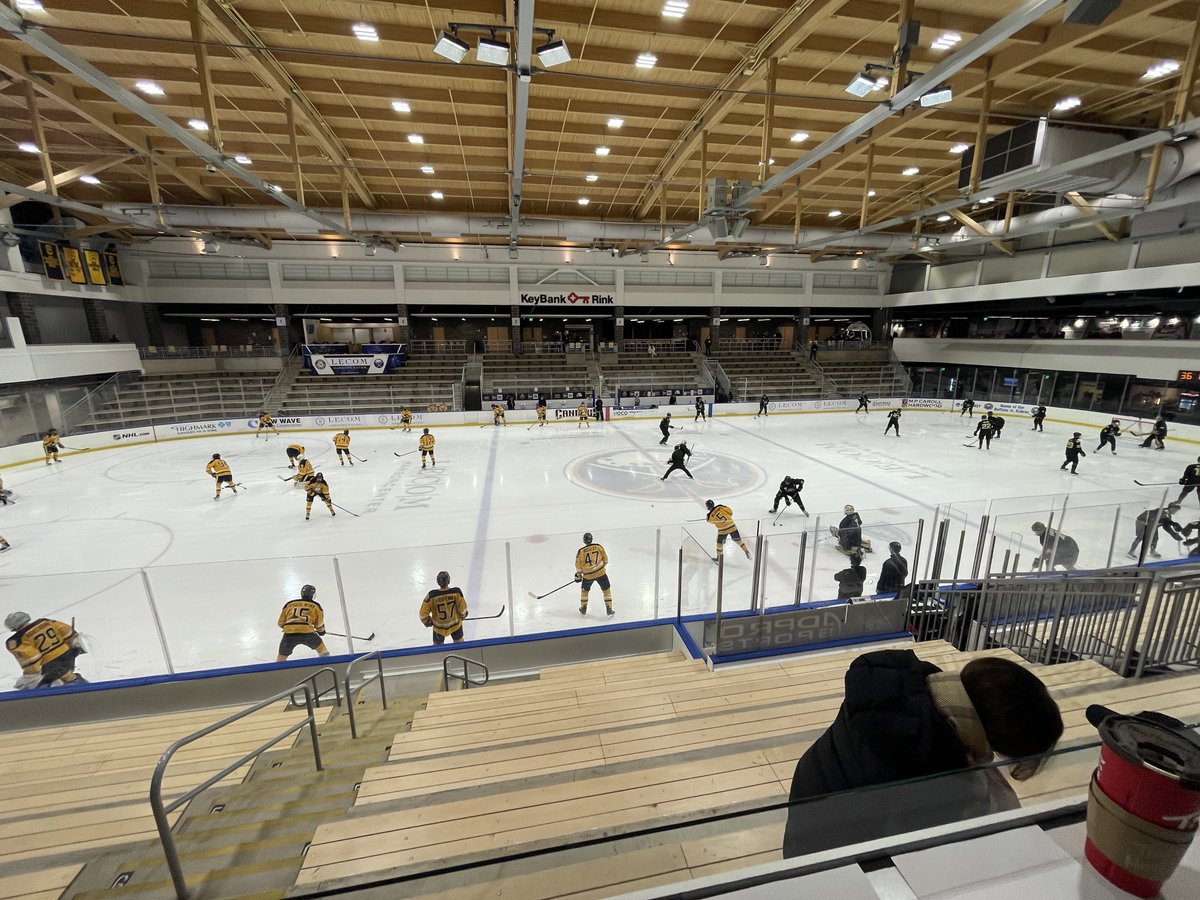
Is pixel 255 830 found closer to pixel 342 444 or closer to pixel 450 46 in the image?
pixel 450 46

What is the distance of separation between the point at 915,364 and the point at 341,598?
34.1 meters

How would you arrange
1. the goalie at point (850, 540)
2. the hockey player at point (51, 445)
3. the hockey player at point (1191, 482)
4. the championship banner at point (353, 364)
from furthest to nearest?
the championship banner at point (353, 364) → the hockey player at point (51, 445) → the hockey player at point (1191, 482) → the goalie at point (850, 540)

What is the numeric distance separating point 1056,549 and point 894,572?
1.97 metres

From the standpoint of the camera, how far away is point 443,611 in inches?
209

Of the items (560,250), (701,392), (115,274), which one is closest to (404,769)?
(701,392)

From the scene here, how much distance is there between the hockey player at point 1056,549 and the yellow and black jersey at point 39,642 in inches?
394

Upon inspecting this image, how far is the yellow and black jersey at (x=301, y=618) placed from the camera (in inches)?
202

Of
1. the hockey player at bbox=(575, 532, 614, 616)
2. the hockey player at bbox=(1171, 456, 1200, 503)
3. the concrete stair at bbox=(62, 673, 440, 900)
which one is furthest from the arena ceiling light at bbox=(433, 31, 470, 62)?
the hockey player at bbox=(1171, 456, 1200, 503)

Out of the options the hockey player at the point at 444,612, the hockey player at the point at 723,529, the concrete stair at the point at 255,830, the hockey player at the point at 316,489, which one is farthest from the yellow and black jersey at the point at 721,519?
the hockey player at the point at 316,489

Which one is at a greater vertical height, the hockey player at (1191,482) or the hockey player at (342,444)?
the hockey player at (1191,482)

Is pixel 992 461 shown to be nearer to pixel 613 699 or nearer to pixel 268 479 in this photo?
pixel 613 699

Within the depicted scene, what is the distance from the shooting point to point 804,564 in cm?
527

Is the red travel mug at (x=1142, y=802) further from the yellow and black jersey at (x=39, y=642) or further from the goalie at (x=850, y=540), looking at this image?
the yellow and black jersey at (x=39, y=642)

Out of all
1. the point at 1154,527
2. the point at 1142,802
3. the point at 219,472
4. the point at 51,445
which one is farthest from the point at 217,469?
the point at 1154,527
